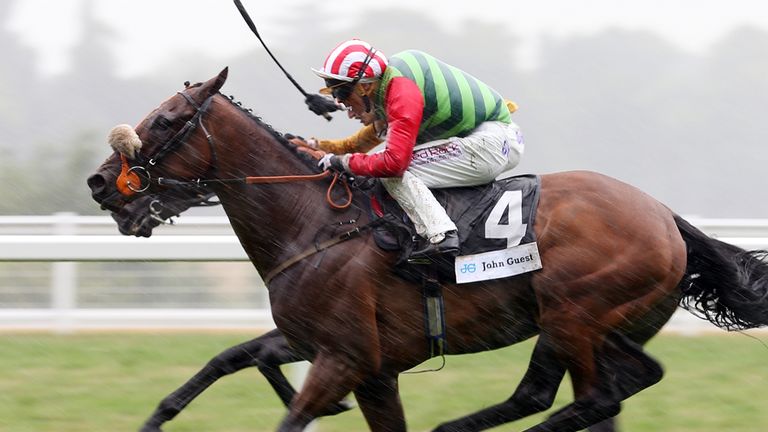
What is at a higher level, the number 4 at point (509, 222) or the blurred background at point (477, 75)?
the blurred background at point (477, 75)

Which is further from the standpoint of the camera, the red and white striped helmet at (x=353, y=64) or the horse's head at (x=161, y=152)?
the horse's head at (x=161, y=152)

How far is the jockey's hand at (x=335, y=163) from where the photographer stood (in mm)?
4332

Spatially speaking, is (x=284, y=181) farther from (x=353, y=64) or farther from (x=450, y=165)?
(x=450, y=165)

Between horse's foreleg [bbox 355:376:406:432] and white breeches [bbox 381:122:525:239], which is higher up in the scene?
white breeches [bbox 381:122:525:239]

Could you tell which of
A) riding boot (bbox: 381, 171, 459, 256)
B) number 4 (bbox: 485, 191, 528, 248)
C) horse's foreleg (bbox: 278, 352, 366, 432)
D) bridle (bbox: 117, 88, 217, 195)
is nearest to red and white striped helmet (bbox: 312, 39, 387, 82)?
riding boot (bbox: 381, 171, 459, 256)

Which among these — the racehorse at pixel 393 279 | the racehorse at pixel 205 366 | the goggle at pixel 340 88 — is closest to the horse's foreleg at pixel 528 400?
the racehorse at pixel 393 279

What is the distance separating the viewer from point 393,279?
437 centimetres

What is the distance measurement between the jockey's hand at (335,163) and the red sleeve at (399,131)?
0.11 m

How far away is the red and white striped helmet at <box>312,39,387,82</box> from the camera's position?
426 centimetres

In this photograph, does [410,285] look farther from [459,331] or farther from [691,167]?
[691,167]

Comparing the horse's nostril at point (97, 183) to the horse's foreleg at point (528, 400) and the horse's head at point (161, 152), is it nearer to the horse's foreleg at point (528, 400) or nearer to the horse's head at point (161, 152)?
the horse's head at point (161, 152)

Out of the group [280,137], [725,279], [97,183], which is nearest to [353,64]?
[280,137]

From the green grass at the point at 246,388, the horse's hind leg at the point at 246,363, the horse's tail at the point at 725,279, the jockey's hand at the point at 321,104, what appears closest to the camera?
the horse's tail at the point at 725,279

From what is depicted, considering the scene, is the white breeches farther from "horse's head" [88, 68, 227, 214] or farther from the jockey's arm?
"horse's head" [88, 68, 227, 214]
